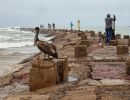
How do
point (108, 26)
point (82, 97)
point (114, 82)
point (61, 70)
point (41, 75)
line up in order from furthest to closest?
point (108, 26) < point (61, 70) < point (114, 82) < point (41, 75) < point (82, 97)

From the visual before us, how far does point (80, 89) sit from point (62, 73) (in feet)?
4.16

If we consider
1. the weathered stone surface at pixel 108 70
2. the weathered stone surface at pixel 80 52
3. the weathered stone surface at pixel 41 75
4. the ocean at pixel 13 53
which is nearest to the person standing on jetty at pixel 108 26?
the ocean at pixel 13 53

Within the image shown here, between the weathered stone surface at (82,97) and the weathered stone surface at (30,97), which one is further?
the weathered stone surface at (30,97)

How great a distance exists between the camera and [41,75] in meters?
8.62

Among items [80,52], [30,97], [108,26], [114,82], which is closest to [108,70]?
[114,82]

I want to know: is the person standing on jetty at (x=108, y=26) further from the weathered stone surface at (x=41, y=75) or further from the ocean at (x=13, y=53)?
the weathered stone surface at (x=41, y=75)

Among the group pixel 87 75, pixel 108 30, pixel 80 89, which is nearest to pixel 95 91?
pixel 80 89

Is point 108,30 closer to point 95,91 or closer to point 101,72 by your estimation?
point 101,72

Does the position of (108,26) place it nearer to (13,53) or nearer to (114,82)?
(13,53)

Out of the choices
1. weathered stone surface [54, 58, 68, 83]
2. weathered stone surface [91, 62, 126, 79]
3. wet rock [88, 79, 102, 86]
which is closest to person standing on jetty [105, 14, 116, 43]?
weathered stone surface [91, 62, 126, 79]

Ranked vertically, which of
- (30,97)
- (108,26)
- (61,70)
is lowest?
(30,97)

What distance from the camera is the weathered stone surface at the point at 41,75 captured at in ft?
28.2

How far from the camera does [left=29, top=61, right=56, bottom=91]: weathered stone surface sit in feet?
28.2

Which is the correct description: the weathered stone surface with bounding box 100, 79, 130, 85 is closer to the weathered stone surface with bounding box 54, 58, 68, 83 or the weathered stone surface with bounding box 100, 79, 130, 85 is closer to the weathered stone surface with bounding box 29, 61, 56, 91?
the weathered stone surface with bounding box 54, 58, 68, 83
